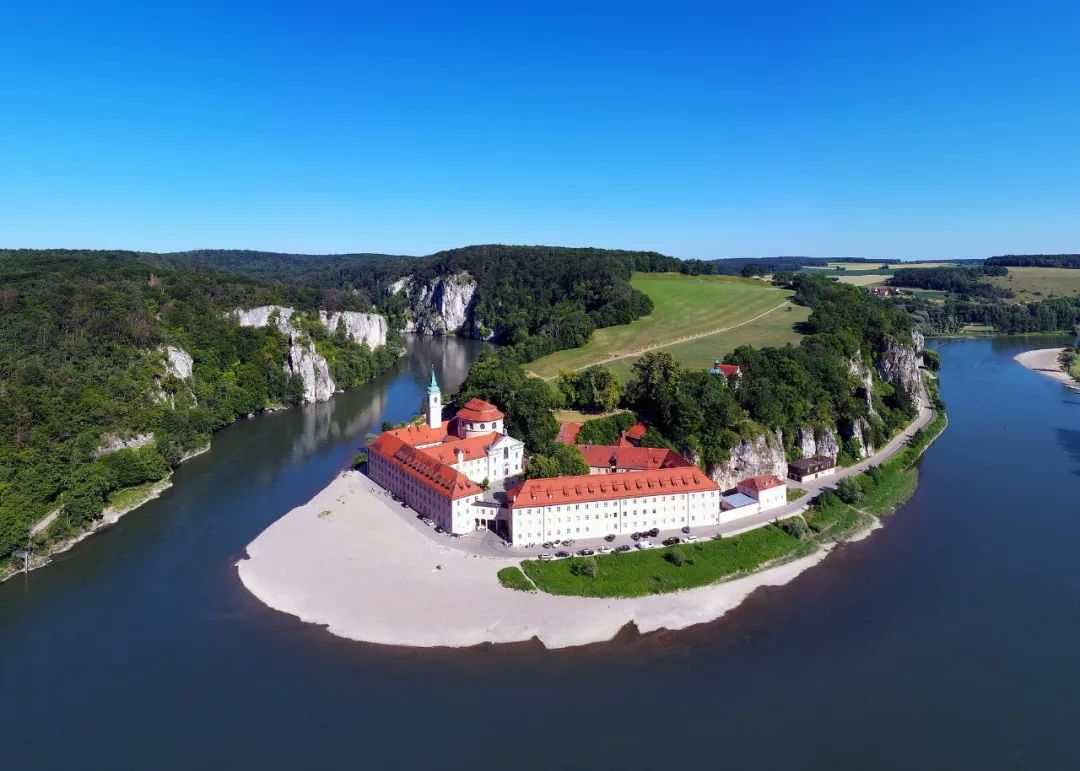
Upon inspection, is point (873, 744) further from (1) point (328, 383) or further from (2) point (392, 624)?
(1) point (328, 383)

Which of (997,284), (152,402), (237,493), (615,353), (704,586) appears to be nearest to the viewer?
(704,586)

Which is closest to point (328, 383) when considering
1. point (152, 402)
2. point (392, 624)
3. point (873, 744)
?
point (152, 402)

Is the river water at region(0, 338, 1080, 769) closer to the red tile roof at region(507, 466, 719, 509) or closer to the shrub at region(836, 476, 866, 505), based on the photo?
the shrub at region(836, 476, 866, 505)

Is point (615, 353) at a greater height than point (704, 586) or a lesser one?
greater

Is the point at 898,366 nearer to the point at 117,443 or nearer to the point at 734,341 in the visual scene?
the point at 734,341

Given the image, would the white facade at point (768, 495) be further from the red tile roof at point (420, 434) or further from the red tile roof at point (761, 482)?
the red tile roof at point (420, 434)

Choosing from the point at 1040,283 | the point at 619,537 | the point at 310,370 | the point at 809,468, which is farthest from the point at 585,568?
the point at 1040,283
